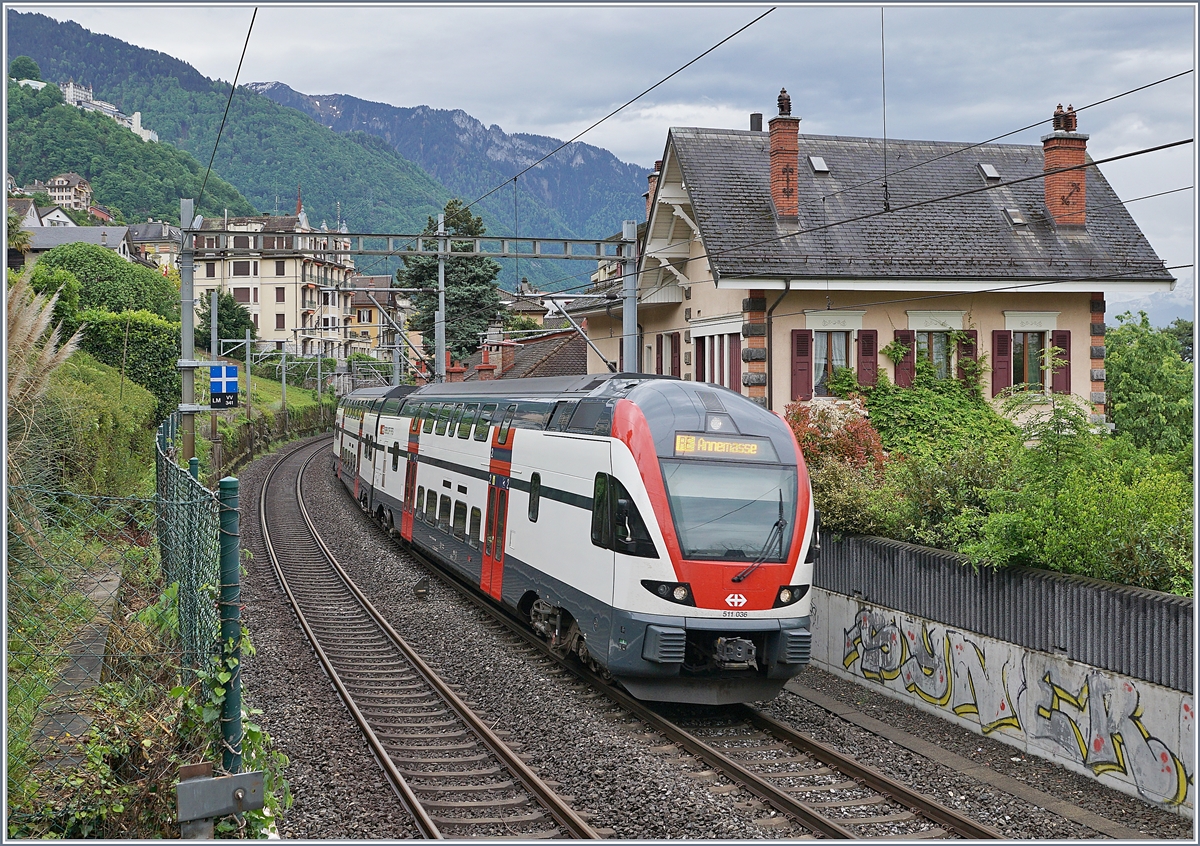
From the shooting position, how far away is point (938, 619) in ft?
37.8

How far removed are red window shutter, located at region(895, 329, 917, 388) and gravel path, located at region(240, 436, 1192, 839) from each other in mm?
10465

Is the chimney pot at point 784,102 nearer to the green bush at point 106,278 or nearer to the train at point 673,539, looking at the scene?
the train at point 673,539

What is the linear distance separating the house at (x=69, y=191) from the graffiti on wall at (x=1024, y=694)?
146 metres

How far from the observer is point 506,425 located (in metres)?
15.4

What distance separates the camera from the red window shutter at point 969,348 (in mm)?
22906

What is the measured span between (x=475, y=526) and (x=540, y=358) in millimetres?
22652

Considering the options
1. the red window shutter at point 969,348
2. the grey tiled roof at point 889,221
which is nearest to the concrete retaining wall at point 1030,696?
the grey tiled roof at point 889,221

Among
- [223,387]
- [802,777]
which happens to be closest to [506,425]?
[802,777]

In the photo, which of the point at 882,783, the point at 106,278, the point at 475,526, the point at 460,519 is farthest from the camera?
the point at 106,278

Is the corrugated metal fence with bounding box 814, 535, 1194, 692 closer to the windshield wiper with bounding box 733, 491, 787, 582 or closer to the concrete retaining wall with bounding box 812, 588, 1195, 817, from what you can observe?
the concrete retaining wall with bounding box 812, 588, 1195, 817

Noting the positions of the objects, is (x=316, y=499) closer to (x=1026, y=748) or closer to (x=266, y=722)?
(x=266, y=722)

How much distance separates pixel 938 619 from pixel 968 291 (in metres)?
11.3

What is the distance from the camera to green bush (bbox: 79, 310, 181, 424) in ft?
92.4

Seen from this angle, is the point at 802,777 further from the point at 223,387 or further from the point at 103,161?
the point at 103,161
